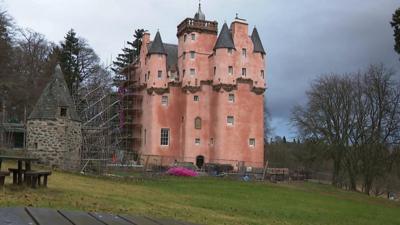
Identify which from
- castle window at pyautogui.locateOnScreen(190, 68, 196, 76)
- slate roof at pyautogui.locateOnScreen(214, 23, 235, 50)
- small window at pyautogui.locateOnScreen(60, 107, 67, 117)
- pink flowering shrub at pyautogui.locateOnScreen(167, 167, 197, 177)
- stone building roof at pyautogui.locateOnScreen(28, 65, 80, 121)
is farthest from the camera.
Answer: castle window at pyautogui.locateOnScreen(190, 68, 196, 76)

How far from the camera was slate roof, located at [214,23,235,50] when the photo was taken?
Result: 2355 inches

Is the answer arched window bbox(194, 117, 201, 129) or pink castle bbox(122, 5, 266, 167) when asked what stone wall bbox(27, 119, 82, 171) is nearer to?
pink castle bbox(122, 5, 266, 167)

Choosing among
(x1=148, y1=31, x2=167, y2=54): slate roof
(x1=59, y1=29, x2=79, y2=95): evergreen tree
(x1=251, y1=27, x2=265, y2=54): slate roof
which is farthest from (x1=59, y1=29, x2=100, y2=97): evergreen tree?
(x1=251, y1=27, x2=265, y2=54): slate roof

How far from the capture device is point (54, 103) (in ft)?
140

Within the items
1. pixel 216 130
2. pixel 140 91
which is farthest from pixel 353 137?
pixel 140 91

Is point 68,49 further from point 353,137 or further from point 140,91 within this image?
point 353,137

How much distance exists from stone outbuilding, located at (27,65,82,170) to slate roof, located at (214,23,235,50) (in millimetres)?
21899

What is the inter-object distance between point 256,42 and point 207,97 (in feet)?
28.6

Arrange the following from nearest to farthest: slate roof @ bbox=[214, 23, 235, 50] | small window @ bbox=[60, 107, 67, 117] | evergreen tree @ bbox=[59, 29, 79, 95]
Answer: small window @ bbox=[60, 107, 67, 117]
slate roof @ bbox=[214, 23, 235, 50]
evergreen tree @ bbox=[59, 29, 79, 95]

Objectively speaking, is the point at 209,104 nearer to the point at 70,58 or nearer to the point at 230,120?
the point at 230,120

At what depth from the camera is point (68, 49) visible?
6994 centimetres

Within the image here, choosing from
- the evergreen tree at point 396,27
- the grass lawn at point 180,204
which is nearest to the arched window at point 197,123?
the grass lawn at point 180,204

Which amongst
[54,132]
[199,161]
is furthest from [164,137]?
[54,132]

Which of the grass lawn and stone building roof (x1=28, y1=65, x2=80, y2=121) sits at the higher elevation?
stone building roof (x1=28, y1=65, x2=80, y2=121)
